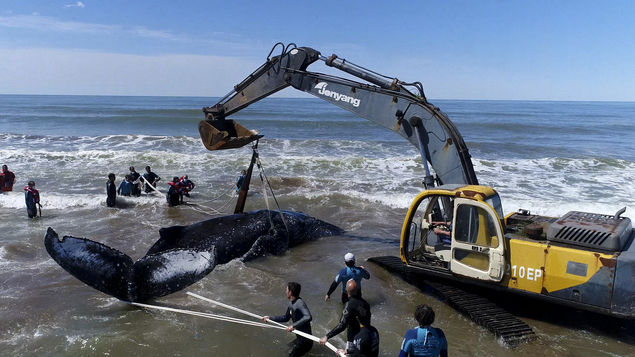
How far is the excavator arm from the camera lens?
858 cm

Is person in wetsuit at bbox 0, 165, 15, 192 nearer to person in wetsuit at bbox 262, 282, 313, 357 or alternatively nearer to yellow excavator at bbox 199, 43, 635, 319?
yellow excavator at bbox 199, 43, 635, 319

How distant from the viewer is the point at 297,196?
17.2m

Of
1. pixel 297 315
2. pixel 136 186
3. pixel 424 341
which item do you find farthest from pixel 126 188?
pixel 424 341

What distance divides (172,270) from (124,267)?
0.76 metres

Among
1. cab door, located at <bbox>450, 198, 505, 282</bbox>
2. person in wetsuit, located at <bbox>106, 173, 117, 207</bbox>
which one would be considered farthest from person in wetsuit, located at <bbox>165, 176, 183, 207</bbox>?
cab door, located at <bbox>450, 198, 505, 282</bbox>

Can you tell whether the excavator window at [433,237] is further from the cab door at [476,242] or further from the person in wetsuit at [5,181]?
the person in wetsuit at [5,181]

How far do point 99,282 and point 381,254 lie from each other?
20.6ft

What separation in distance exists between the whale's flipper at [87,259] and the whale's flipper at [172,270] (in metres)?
0.32

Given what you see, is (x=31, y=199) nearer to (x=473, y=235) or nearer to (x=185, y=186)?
(x=185, y=186)

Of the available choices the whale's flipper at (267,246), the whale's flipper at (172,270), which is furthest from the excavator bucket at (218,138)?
the whale's flipper at (172,270)

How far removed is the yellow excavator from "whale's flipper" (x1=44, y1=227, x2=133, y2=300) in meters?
3.84

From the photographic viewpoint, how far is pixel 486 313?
24.5 ft

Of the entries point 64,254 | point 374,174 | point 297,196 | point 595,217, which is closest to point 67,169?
point 297,196

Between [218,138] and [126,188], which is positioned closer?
[218,138]
